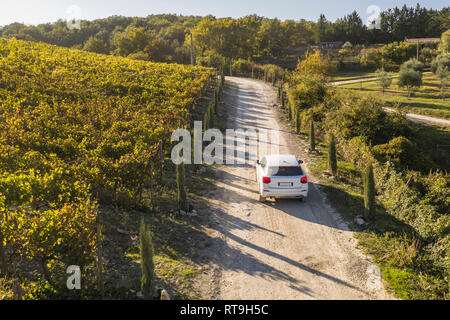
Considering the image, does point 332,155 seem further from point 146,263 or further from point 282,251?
point 146,263

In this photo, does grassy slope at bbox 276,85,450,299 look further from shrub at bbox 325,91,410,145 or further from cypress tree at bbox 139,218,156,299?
cypress tree at bbox 139,218,156,299

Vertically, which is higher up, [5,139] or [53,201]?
[5,139]

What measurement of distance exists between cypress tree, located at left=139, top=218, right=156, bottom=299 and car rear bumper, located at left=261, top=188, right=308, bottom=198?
6.82 m

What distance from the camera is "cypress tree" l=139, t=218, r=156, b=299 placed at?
24.8 feet

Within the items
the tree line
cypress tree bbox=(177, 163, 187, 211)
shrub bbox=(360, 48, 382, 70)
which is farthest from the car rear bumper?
shrub bbox=(360, 48, 382, 70)

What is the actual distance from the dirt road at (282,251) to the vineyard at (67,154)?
3767 mm

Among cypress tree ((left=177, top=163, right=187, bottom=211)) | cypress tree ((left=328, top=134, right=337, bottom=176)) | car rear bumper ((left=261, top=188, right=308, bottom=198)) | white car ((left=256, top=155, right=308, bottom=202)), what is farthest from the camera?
cypress tree ((left=328, top=134, right=337, bottom=176))

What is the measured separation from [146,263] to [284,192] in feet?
24.0

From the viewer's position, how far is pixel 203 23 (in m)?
80.4

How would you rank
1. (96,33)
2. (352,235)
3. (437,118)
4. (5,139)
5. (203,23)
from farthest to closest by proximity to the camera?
(96,33) → (203,23) → (437,118) → (5,139) → (352,235)
